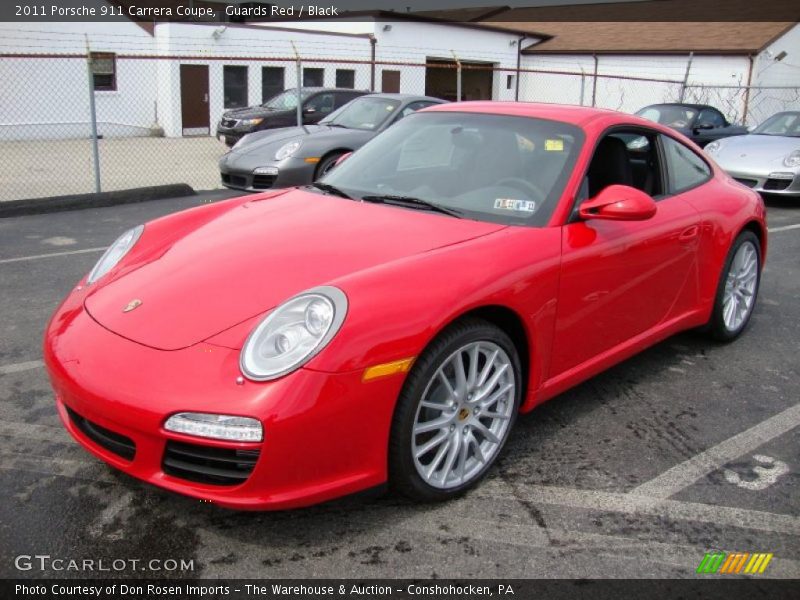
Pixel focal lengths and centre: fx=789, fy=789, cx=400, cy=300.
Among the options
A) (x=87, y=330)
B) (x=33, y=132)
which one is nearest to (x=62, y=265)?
(x=87, y=330)

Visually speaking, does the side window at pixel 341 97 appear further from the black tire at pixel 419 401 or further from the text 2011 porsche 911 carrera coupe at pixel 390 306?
the black tire at pixel 419 401

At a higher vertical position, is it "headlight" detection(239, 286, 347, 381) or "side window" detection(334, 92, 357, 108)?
"headlight" detection(239, 286, 347, 381)

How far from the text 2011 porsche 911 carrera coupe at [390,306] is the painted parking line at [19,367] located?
1056 mm

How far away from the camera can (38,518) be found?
8.91ft

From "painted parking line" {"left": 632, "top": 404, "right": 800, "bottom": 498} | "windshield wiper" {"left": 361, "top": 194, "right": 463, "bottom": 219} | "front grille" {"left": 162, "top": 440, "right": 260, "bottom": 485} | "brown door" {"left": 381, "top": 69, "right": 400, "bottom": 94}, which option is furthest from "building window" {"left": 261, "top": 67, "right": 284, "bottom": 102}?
"front grille" {"left": 162, "top": 440, "right": 260, "bottom": 485}

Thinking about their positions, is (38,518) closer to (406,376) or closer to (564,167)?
(406,376)

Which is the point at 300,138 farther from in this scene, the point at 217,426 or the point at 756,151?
the point at 217,426

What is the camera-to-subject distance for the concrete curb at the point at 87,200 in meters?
8.62

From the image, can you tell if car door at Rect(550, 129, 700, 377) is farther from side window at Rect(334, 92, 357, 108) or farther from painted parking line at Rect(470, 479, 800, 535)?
side window at Rect(334, 92, 357, 108)

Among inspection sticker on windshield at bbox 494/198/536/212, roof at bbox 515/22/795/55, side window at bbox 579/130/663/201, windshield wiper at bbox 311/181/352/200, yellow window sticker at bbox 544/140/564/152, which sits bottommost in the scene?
windshield wiper at bbox 311/181/352/200

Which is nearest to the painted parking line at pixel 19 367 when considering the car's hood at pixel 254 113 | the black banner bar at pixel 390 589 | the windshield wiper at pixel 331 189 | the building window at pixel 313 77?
the windshield wiper at pixel 331 189

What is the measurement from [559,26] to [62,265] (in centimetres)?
3190

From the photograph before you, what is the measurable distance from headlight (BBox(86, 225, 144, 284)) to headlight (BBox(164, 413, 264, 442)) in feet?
3.76

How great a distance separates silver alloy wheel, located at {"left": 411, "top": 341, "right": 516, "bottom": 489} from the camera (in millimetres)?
2777
